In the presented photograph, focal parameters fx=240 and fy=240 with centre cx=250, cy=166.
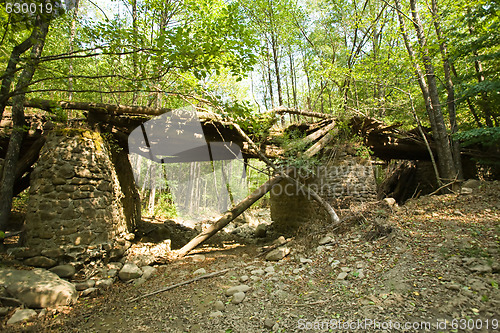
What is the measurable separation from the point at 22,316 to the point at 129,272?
148cm

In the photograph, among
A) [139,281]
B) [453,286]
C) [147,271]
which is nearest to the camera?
[453,286]

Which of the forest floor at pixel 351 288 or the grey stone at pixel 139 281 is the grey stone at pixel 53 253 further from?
the grey stone at pixel 139 281

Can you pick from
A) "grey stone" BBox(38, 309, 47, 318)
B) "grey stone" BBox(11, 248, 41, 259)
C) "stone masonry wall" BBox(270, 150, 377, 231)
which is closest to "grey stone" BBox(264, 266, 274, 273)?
"stone masonry wall" BBox(270, 150, 377, 231)

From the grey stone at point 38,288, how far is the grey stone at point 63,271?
0.65 ft

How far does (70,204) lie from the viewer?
3.90 m

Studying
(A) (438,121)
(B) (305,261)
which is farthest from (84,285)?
(A) (438,121)

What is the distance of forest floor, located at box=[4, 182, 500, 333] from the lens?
228cm

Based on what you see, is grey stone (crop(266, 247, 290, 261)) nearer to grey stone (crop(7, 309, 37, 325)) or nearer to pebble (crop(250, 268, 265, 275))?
pebble (crop(250, 268, 265, 275))

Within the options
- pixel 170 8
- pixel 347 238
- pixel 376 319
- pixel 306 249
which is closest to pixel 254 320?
pixel 376 319

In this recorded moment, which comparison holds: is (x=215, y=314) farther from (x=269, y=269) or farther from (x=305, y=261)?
(x=305, y=261)

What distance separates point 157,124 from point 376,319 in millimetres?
5158

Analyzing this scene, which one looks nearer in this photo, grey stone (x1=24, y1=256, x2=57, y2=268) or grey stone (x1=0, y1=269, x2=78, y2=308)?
grey stone (x1=0, y1=269, x2=78, y2=308)

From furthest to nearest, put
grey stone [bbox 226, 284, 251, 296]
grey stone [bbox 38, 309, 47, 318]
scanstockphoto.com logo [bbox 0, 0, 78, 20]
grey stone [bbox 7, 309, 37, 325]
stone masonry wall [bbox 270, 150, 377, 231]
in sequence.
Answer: stone masonry wall [bbox 270, 150, 377, 231]
grey stone [bbox 226, 284, 251, 296]
grey stone [bbox 38, 309, 47, 318]
grey stone [bbox 7, 309, 37, 325]
scanstockphoto.com logo [bbox 0, 0, 78, 20]

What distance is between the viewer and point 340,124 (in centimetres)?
629
